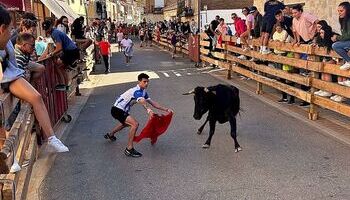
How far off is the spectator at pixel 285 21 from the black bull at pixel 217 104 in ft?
15.3

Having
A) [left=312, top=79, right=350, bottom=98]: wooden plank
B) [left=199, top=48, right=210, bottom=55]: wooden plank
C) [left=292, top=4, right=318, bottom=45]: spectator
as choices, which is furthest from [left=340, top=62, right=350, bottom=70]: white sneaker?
[left=199, top=48, right=210, bottom=55]: wooden plank

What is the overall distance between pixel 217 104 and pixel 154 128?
1.11 m

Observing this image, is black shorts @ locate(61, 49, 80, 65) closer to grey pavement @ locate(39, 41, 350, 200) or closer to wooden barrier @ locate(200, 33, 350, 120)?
grey pavement @ locate(39, 41, 350, 200)

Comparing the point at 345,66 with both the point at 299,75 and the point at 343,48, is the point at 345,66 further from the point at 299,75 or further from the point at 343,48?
the point at 299,75

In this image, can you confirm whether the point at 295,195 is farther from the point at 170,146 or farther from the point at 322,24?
the point at 322,24

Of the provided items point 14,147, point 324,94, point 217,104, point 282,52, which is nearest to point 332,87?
point 324,94

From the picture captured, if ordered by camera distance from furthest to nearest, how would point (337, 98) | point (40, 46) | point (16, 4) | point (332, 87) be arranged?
point (16, 4), point (40, 46), point (337, 98), point (332, 87)

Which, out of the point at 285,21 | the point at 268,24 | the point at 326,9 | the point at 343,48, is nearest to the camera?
the point at 343,48

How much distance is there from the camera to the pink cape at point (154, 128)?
24.0 ft

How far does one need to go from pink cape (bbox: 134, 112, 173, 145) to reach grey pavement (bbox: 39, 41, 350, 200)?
0.71 feet

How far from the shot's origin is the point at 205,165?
6.50 metres

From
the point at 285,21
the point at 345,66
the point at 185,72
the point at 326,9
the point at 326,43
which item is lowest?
the point at 185,72

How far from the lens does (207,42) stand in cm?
2002

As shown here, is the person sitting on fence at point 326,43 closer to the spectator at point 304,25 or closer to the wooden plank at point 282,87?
the wooden plank at point 282,87
